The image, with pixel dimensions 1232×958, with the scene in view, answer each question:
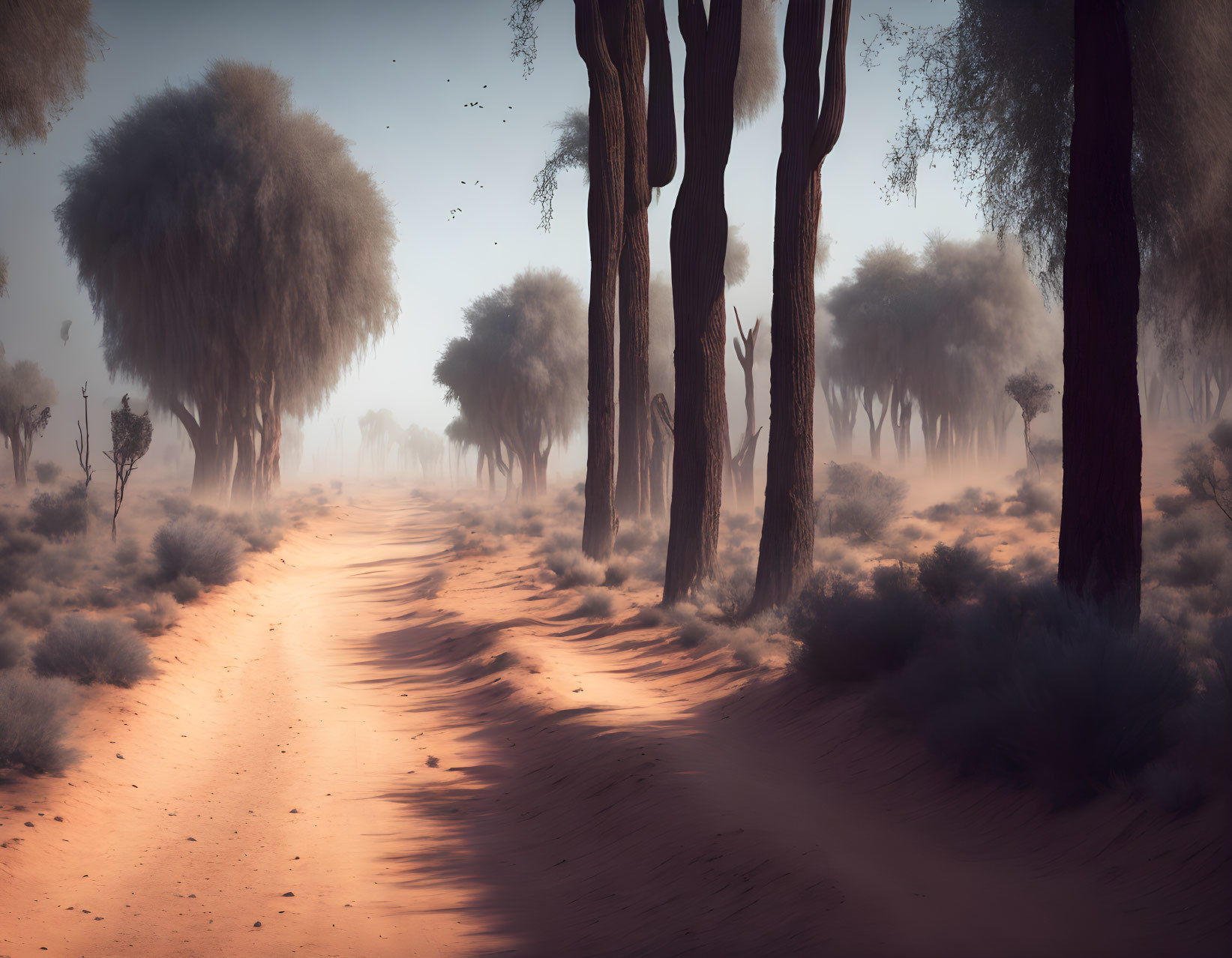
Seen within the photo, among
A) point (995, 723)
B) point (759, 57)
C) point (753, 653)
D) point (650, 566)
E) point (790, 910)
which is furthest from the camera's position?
point (759, 57)

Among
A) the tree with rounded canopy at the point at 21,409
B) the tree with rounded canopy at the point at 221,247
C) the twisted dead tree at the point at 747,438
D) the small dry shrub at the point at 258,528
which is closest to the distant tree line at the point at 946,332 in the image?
the twisted dead tree at the point at 747,438

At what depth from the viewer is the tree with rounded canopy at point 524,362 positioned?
139 ft

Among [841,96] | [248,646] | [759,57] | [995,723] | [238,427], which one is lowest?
[248,646]

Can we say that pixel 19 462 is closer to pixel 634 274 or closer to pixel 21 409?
pixel 21 409

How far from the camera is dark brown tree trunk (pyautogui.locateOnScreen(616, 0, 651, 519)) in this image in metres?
18.0

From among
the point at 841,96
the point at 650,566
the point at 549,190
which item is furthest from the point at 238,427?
the point at 841,96

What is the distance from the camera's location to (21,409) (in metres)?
43.0

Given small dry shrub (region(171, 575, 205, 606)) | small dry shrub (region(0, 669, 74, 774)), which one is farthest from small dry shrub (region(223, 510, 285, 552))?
small dry shrub (region(0, 669, 74, 774))

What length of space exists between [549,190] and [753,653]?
17835 millimetres

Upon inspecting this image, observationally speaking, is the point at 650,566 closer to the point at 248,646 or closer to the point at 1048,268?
the point at 248,646

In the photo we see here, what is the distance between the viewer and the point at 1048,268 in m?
13.5

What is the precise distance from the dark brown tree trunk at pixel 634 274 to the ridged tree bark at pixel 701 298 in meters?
4.51

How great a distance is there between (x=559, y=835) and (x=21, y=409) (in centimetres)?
4857

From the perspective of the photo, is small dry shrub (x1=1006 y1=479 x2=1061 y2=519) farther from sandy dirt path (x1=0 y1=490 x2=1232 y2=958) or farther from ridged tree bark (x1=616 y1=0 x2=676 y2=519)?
sandy dirt path (x1=0 y1=490 x2=1232 y2=958)
